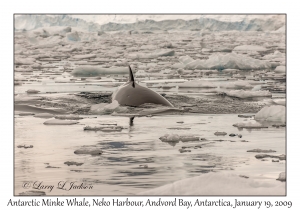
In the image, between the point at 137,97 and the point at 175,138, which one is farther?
the point at 137,97

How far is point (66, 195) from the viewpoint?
11.8 m

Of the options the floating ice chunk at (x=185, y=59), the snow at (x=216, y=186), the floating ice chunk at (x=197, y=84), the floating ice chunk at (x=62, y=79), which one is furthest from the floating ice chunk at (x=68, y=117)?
the floating ice chunk at (x=185, y=59)

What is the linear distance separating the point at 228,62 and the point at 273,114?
28.0 ft

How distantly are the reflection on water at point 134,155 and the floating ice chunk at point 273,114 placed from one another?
364mm

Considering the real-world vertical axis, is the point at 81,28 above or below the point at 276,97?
above

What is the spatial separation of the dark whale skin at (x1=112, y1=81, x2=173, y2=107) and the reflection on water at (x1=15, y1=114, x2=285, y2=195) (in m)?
1.71

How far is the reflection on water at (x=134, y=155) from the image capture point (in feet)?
39.0

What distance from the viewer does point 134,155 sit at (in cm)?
1291

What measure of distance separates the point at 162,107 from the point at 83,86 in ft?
15.2

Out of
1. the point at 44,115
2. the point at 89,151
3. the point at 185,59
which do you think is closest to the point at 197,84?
the point at 185,59

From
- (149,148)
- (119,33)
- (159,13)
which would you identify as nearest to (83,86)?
(119,33)

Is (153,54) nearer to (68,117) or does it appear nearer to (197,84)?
(197,84)

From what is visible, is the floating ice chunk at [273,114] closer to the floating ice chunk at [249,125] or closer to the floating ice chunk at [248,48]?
the floating ice chunk at [249,125]

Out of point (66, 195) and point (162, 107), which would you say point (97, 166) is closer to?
point (66, 195)
